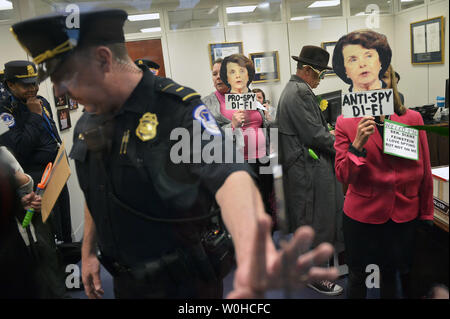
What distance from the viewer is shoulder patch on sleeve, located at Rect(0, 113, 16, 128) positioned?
0.88 metres

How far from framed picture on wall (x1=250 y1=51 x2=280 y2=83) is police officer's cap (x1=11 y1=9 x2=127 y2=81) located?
294 millimetres

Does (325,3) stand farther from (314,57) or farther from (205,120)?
(205,120)

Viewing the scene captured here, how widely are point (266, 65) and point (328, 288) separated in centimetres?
60

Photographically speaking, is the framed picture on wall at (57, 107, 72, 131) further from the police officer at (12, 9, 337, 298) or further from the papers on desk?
the papers on desk

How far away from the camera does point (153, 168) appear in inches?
30.5

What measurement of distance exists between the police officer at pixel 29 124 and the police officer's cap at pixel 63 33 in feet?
0.29

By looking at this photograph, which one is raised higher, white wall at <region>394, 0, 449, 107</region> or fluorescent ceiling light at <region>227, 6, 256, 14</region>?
fluorescent ceiling light at <region>227, 6, 256, 14</region>

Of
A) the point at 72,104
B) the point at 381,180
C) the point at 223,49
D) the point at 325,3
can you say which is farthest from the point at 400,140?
the point at 72,104

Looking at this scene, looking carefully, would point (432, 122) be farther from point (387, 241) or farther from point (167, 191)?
point (167, 191)

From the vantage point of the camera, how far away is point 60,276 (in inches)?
39.2

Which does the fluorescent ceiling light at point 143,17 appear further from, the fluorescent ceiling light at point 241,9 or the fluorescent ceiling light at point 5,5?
the fluorescent ceiling light at point 5,5

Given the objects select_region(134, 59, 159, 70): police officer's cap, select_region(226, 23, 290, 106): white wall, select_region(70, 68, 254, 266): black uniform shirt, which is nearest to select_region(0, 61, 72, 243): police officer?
select_region(70, 68, 254, 266): black uniform shirt

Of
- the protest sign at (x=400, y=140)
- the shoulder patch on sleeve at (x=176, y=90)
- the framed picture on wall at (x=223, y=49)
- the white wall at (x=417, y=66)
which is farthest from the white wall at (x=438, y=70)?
the shoulder patch on sleeve at (x=176, y=90)
